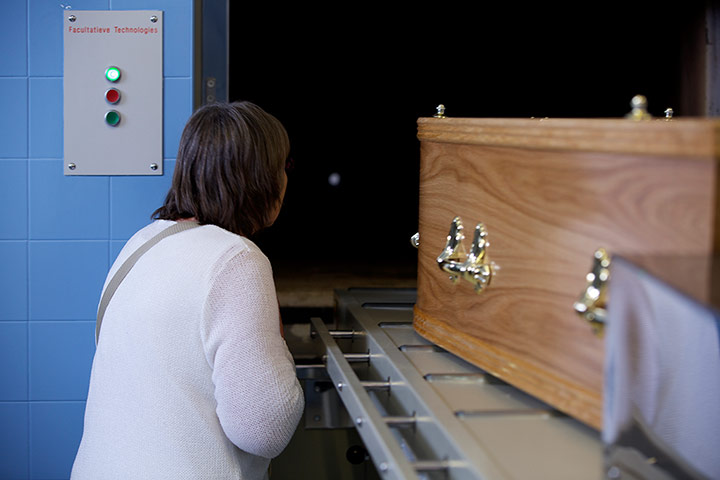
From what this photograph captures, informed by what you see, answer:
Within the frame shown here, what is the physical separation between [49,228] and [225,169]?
2.36 ft

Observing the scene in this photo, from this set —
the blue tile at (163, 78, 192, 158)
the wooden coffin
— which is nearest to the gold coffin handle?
the wooden coffin

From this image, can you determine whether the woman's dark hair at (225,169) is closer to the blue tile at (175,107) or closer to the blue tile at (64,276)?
the blue tile at (175,107)

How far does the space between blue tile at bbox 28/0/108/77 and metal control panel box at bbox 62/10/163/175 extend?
0.7 inches

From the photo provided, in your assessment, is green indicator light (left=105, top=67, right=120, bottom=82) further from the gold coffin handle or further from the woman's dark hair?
the gold coffin handle

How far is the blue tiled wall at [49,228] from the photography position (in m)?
2.05

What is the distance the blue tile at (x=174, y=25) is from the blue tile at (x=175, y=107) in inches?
1.9

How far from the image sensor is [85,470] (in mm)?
1562

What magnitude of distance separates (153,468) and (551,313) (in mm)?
775

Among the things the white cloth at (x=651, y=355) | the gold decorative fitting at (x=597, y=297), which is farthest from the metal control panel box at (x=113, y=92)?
the white cloth at (x=651, y=355)

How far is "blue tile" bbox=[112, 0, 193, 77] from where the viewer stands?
205cm

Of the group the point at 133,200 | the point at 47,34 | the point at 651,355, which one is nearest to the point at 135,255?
the point at 133,200

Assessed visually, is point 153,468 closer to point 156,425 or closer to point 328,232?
point 156,425

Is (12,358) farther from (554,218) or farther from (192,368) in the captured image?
(554,218)

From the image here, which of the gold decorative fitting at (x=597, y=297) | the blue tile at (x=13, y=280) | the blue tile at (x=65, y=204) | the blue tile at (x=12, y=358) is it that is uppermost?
the blue tile at (x=65, y=204)
